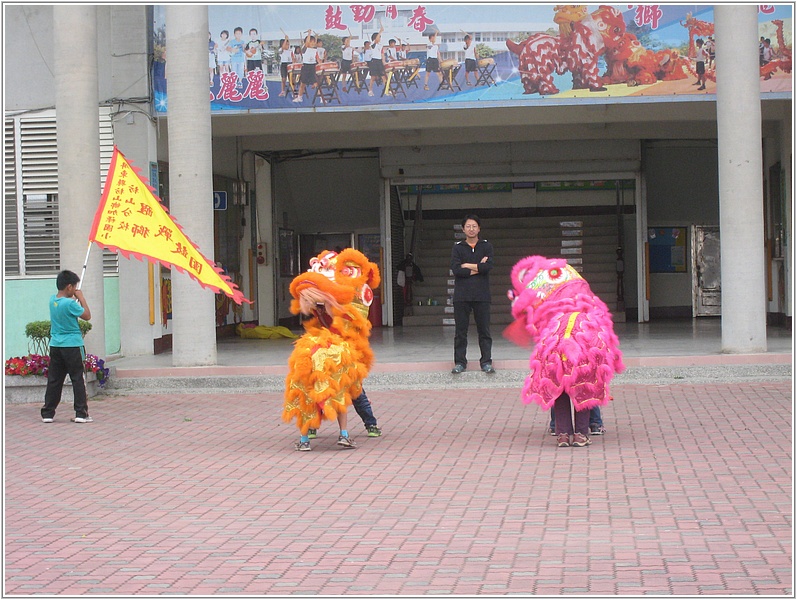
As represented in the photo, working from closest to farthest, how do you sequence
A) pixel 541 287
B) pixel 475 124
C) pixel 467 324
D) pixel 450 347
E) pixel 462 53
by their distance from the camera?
pixel 541 287 < pixel 467 324 < pixel 462 53 < pixel 450 347 < pixel 475 124

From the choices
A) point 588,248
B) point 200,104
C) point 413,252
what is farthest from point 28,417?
point 588,248

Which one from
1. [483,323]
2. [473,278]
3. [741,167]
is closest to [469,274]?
[473,278]

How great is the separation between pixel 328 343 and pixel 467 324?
4.08 m

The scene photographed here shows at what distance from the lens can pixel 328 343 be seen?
8875 mm

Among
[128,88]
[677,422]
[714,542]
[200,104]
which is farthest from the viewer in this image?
[128,88]

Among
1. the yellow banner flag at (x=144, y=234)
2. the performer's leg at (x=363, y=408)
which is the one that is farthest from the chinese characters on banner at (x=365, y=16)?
the performer's leg at (x=363, y=408)

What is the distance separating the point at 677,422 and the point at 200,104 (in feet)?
24.3

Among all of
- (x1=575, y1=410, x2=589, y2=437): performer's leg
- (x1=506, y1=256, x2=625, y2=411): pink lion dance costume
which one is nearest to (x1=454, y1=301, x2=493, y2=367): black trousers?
(x1=506, y1=256, x2=625, y2=411): pink lion dance costume

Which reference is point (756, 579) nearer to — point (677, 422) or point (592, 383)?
point (592, 383)

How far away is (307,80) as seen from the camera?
1647 cm

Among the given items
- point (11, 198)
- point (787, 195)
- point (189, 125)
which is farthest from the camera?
point (787, 195)

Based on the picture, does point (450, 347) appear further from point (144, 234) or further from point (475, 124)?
point (144, 234)

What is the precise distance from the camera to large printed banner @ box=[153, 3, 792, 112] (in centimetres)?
1584

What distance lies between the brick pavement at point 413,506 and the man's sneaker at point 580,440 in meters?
0.11
